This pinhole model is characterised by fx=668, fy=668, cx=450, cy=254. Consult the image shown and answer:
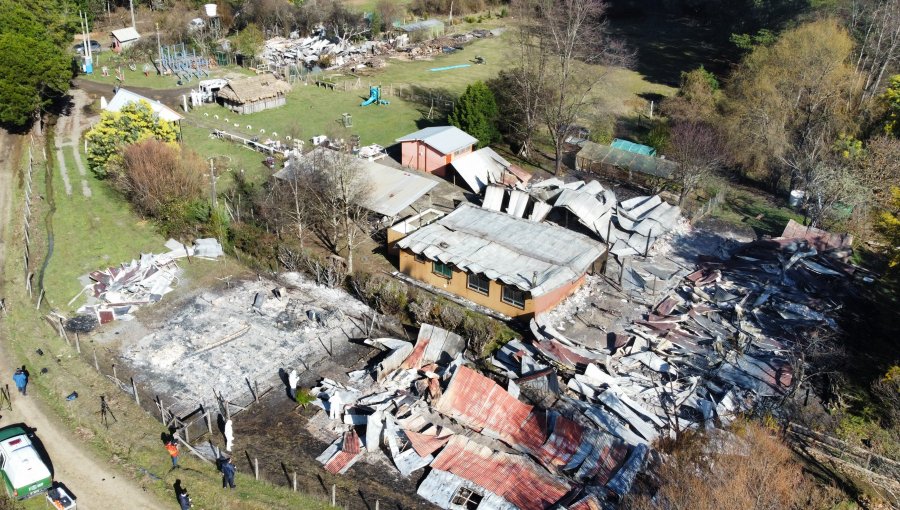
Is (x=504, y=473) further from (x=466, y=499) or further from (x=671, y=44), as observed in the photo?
(x=671, y=44)

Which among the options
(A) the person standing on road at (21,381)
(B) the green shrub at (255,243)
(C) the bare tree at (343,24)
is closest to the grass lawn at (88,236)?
(B) the green shrub at (255,243)

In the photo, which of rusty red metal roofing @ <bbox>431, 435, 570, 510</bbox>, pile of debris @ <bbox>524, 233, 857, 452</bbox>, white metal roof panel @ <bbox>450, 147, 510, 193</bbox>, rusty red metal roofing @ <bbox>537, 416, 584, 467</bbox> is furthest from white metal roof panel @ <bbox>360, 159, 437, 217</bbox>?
rusty red metal roofing @ <bbox>537, 416, 584, 467</bbox>

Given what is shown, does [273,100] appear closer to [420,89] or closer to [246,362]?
[420,89]

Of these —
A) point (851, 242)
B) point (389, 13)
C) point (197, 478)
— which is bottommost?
point (197, 478)

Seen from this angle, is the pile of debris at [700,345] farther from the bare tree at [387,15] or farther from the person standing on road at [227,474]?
the bare tree at [387,15]

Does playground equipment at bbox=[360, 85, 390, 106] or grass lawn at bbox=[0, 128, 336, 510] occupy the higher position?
playground equipment at bbox=[360, 85, 390, 106]

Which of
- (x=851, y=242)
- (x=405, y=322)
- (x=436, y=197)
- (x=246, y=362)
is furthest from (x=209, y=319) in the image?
(x=851, y=242)

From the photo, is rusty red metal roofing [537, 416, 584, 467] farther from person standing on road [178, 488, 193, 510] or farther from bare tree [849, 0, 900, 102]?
bare tree [849, 0, 900, 102]
